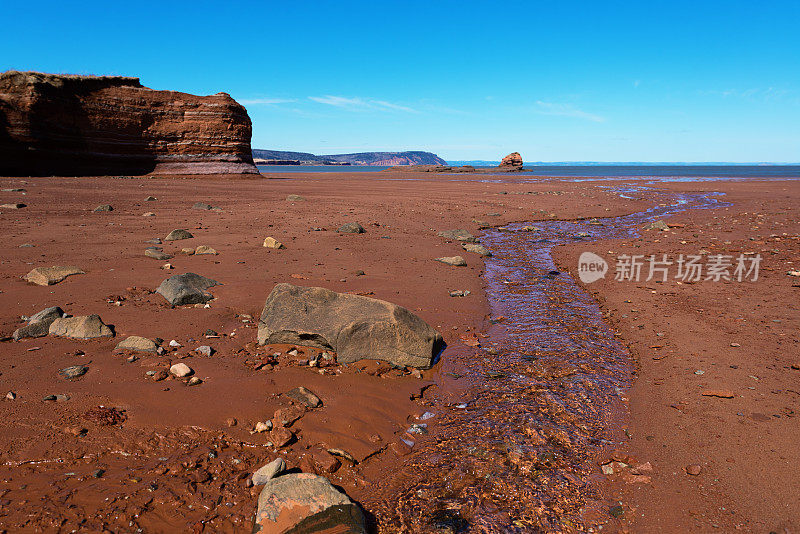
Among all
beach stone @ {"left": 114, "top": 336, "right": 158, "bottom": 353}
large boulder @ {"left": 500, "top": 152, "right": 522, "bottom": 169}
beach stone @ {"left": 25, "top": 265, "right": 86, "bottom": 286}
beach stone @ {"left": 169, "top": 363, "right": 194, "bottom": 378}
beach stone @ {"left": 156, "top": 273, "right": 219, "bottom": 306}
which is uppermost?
large boulder @ {"left": 500, "top": 152, "right": 522, "bottom": 169}

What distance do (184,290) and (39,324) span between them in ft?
5.40

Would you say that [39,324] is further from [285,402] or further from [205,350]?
[285,402]

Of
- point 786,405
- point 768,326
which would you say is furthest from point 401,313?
point 768,326

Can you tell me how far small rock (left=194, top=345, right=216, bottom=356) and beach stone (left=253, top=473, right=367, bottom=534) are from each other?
7.76 ft

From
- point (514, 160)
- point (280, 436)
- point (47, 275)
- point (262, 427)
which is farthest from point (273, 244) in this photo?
point (514, 160)

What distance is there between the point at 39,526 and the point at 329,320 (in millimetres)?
3048

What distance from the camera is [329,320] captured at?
5.12 meters

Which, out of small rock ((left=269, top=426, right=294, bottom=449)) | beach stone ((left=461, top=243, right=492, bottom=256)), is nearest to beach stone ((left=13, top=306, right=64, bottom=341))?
small rock ((left=269, top=426, right=294, bottom=449))

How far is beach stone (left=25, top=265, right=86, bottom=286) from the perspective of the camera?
6.35 meters

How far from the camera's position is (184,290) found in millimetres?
6098

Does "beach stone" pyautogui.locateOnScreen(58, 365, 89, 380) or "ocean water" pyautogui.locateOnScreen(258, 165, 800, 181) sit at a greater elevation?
"ocean water" pyautogui.locateOnScreen(258, 165, 800, 181)

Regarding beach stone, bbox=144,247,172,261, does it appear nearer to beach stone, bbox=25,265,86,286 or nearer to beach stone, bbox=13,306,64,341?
beach stone, bbox=25,265,86,286

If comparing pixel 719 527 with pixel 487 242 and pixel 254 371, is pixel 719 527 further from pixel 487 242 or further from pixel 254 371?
pixel 487 242

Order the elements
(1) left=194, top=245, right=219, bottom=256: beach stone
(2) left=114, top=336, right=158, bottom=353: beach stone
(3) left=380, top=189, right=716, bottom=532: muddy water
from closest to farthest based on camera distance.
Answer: (3) left=380, top=189, right=716, bottom=532: muddy water → (2) left=114, top=336, right=158, bottom=353: beach stone → (1) left=194, top=245, right=219, bottom=256: beach stone
